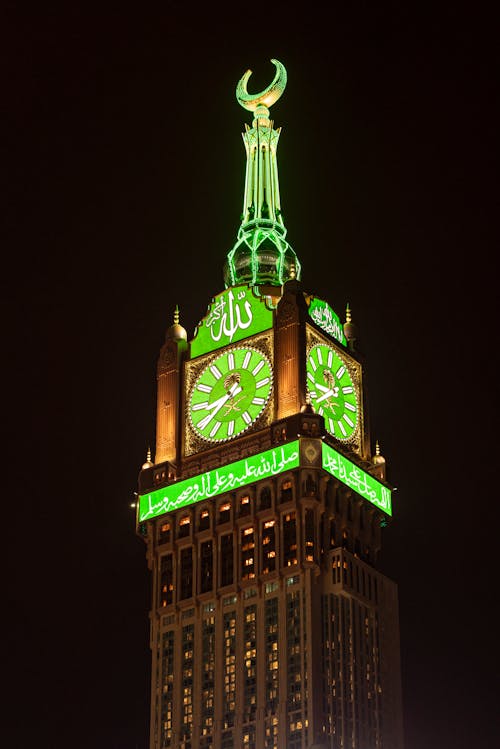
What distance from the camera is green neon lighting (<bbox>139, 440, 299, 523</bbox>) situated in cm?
15925

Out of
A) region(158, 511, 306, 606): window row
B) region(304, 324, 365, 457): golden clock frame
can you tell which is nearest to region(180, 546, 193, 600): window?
region(158, 511, 306, 606): window row

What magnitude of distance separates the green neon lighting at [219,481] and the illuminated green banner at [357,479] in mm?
3891

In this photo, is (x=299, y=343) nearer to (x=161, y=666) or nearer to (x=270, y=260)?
(x=270, y=260)

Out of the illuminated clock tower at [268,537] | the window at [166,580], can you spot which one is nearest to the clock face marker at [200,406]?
the illuminated clock tower at [268,537]

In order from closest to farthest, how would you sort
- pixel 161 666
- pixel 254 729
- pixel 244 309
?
pixel 254 729 < pixel 161 666 < pixel 244 309

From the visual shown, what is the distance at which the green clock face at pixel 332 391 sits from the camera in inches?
6491

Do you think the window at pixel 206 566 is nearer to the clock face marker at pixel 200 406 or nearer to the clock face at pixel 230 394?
the clock face at pixel 230 394

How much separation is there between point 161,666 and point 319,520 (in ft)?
66.9

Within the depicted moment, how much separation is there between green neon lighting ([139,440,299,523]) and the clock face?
12.9ft

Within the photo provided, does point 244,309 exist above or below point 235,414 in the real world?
above

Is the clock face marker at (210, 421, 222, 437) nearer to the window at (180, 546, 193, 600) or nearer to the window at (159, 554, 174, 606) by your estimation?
the window at (180, 546, 193, 600)

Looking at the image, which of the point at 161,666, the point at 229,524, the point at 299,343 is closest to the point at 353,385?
the point at 299,343

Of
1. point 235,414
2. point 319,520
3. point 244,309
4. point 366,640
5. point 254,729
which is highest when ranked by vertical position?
point 244,309

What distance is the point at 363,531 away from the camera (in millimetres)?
163375
